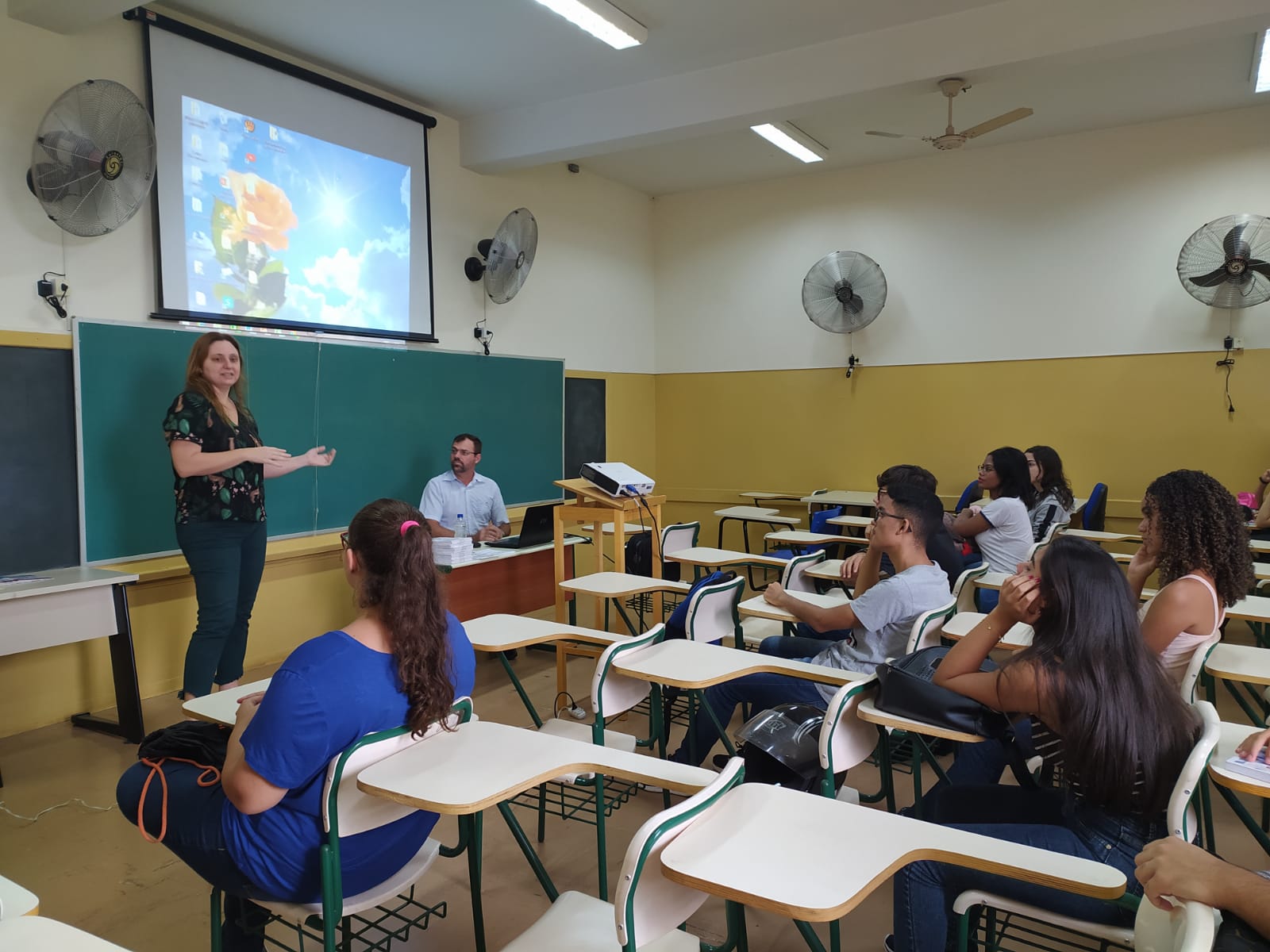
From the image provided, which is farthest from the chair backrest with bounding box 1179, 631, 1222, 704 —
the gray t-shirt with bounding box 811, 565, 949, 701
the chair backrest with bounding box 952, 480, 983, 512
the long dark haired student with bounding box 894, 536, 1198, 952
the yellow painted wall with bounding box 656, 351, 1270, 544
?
the yellow painted wall with bounding box 656, 351, 1270, 544

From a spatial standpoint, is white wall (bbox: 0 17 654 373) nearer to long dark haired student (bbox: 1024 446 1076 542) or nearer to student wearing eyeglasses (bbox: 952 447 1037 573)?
student wearing eyeglasses (bbox: 952 447 1037 573)

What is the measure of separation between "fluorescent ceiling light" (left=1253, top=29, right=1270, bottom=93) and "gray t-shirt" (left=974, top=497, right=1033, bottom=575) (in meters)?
2.67

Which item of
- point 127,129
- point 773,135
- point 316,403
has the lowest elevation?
point 316,403

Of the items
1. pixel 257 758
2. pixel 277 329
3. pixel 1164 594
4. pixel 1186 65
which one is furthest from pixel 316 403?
pixel 1186 65

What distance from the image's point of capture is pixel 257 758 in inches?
55.8

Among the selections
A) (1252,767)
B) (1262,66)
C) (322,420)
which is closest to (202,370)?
(322,420)

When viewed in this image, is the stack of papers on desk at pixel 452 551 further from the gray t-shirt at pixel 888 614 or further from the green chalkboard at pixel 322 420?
the gray t-shirt at pixel 888 614

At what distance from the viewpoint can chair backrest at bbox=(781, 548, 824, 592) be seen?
131 inches

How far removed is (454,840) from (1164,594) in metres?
2.12

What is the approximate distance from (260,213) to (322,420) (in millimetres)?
1108

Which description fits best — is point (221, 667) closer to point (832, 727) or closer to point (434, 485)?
point (434, 485)

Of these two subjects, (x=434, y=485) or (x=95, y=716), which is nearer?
(x=95, y=716)

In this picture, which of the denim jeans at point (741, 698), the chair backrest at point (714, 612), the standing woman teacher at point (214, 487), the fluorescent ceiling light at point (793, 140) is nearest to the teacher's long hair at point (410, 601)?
the denim jeans at point (741, 698)

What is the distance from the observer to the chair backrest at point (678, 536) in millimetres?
4352
